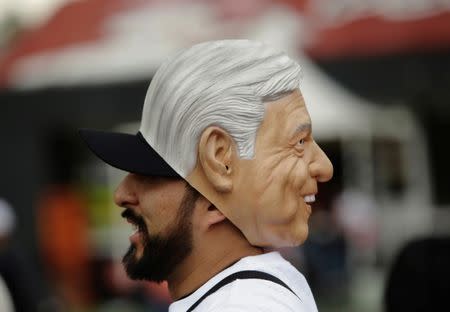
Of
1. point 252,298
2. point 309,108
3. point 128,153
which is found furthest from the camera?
point 309,108

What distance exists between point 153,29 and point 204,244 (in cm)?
1149

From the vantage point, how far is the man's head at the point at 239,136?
1.72 meters

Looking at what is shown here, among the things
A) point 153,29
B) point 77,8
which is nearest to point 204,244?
point 153,29

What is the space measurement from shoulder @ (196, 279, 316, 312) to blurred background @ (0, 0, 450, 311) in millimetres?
9972

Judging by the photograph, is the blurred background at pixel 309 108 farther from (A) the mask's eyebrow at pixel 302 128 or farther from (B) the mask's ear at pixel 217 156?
(B) the mask's ear at pixel 217 156

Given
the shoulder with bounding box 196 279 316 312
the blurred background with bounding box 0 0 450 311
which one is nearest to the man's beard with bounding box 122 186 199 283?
the shoulder with bounding box 196 279 316 312

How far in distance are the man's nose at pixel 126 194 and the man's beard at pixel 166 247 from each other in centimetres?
3

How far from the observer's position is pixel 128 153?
176cm

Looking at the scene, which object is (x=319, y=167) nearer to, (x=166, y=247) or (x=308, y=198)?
(x=308, y=198)

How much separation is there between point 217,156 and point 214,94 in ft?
0.35

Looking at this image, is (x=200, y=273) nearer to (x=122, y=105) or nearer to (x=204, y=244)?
(x=204, y=244)

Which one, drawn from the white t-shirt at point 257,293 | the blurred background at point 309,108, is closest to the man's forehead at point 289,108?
the white t-shirt at point 257,293

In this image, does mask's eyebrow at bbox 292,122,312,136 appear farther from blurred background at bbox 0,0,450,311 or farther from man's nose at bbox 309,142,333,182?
blurred background at bbox 0,0,450,311

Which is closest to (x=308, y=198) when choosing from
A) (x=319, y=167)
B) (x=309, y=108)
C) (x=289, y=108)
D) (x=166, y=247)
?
(x=319, y=167)
